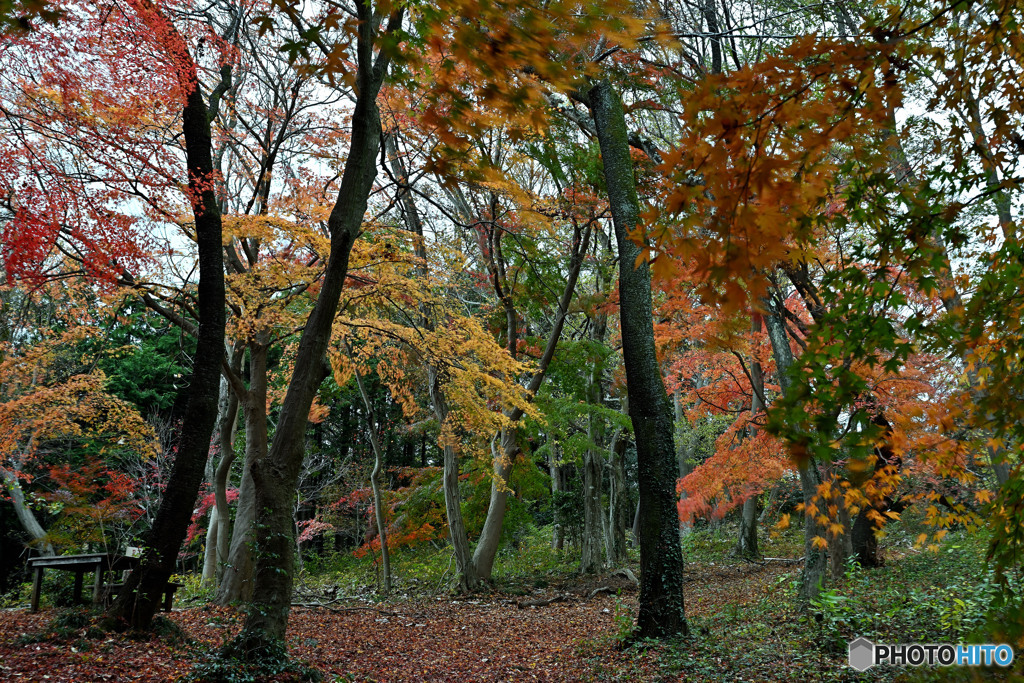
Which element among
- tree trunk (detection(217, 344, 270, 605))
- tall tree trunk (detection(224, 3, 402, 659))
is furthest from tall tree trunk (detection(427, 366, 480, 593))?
tall tree trunk (detection(224, 3, 402, 659))

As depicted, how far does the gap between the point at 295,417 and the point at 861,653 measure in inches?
194

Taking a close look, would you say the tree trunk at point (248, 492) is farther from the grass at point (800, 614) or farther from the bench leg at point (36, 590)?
the grass at point (800, 614)

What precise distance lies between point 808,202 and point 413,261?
23.9 ft

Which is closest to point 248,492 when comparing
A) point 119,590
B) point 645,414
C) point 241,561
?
point 241,561

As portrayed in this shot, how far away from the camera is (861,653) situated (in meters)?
4.66

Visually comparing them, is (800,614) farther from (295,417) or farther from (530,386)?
(530,386)

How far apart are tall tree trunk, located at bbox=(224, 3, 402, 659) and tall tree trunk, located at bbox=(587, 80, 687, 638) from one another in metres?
2.26

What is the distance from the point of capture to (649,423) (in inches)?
229

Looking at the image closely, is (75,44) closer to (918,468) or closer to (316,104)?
(316,104)

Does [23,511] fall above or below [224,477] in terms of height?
below

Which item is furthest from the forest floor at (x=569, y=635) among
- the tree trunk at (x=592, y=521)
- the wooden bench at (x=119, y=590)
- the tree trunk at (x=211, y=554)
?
the tree trunk at (x=592, y=521)

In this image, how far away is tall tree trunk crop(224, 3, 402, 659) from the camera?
459 cm

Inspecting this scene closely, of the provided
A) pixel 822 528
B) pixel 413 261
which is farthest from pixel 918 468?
pixel 413 261

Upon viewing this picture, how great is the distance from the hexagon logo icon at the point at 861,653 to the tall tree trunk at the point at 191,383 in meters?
5.90
